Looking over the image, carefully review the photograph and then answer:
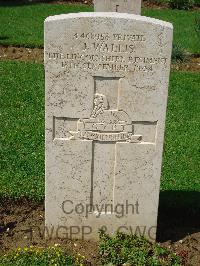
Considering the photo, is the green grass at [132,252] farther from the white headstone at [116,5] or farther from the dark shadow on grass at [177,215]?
the white headstone at [116,5]

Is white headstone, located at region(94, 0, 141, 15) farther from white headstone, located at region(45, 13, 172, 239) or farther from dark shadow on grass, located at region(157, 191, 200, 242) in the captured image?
white headstone, located at region(45, 13, 172, 239)

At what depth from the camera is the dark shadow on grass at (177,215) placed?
18.9 feet

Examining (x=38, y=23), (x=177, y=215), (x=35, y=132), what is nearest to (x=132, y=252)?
(x=177, y=215)

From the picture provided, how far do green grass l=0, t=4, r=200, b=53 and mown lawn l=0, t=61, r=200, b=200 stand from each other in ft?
6.51

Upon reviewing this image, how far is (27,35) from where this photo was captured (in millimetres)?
13742

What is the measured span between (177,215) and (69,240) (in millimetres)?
1428

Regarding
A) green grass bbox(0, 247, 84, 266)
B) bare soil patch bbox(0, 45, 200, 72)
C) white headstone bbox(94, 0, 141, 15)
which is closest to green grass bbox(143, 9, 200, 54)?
bare soil patch bbox(0, 45, 200, 72)

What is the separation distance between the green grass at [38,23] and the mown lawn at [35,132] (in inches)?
78.2

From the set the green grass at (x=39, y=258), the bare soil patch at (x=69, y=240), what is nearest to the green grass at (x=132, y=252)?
the bare soil patch at (x=69, y=240)

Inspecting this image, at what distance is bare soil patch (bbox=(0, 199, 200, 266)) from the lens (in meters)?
5.35

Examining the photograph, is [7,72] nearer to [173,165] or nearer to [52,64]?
[173,165]

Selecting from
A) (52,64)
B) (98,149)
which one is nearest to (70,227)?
(98,149)

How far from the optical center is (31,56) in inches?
480

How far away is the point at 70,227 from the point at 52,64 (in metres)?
1.76
